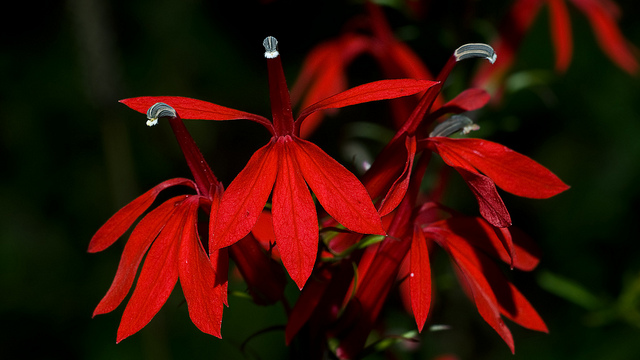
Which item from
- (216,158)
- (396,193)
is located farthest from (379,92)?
(216,158)

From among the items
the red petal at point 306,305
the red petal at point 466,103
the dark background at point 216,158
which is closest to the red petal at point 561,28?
the dark background at point 216,158

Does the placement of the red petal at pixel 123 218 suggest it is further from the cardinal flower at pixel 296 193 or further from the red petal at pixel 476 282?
the red petal at pixel 476 282

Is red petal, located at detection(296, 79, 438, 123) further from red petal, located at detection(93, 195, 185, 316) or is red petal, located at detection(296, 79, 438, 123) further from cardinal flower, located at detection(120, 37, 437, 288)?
red petal, located at detection(93, 195, 185, 316)

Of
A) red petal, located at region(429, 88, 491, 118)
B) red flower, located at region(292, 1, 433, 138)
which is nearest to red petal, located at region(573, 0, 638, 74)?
red flower, located at region(292, 1, 433, 138)

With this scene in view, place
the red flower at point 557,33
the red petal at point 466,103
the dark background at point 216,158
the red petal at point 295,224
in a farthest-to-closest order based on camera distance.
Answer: the dark background at point 216,158 < the red flower at point 557,33 < the red petal at point 466,103 < the red petal at point 295,224

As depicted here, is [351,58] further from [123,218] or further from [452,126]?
[123,218]

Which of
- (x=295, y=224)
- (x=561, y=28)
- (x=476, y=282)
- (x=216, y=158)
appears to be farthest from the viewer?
(x=216, y=158)

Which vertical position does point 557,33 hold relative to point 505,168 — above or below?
above
